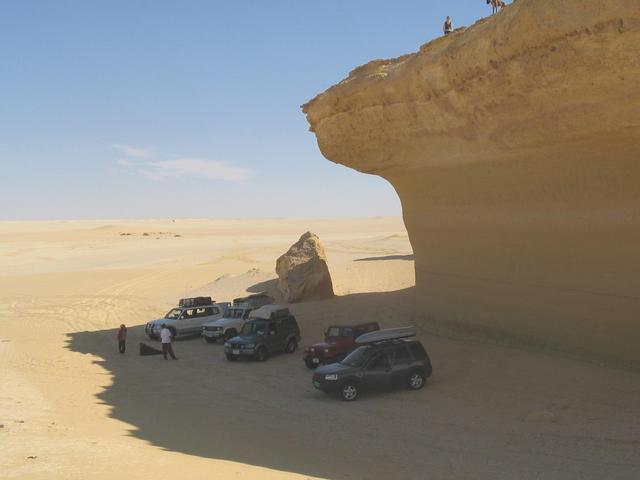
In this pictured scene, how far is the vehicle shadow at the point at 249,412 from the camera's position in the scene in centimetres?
927

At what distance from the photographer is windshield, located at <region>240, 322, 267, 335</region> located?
18233 mm

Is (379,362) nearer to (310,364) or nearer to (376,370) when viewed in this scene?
(376,370)

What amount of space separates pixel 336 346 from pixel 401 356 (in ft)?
10.2

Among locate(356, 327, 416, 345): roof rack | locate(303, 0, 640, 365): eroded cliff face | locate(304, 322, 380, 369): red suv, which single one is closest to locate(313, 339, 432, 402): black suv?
locate(356, 327, 416, 345): roof rack

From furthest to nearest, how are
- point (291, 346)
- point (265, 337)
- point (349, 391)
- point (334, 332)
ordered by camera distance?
point (291, 346) < point (265, 337) < point (334, 332) < point (349, 391)

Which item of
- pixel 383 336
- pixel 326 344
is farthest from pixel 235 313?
pixel 383 336

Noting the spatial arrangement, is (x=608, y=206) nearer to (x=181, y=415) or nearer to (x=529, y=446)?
(x=529, y=446)

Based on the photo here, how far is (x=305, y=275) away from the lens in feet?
85.9

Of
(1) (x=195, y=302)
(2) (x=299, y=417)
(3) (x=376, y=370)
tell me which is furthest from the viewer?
(1) (x=195, y=302)

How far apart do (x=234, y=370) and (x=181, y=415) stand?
4552mm

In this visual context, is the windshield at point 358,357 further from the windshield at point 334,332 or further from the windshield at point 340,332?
the windshield at point 334,332

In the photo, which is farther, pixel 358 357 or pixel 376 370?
pixel 358 357

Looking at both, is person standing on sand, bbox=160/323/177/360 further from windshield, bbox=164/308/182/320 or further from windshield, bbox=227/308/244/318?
windshield, bbox=164/308/182/320

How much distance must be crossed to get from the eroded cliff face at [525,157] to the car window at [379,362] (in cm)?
384
